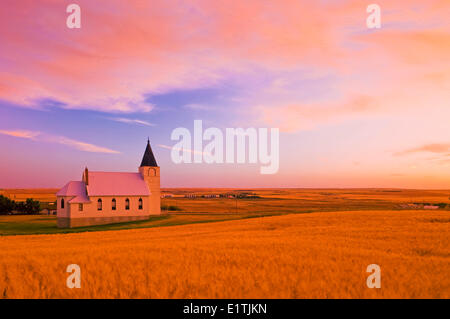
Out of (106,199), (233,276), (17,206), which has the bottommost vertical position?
(17,206)

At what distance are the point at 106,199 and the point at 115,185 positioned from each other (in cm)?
401

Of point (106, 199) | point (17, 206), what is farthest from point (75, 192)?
point (17, 206)

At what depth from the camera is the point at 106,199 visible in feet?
213

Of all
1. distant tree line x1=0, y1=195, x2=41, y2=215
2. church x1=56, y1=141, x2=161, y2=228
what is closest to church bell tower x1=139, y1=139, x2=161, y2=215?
church x1=56, y1=141, x2=161, y2=228

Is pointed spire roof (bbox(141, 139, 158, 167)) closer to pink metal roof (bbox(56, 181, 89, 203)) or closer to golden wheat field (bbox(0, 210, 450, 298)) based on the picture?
pink metal roof (bbox(56, 181, 89, 203))

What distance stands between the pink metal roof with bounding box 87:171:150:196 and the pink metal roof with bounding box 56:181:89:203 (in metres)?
1.71

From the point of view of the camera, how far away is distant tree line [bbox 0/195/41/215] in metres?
84.2

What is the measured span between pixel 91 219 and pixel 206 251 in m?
57.7

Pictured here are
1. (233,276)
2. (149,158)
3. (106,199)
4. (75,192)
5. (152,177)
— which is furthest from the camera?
(149,158)

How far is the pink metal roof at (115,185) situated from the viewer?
65.6m

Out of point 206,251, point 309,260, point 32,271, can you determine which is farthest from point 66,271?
point 309,260

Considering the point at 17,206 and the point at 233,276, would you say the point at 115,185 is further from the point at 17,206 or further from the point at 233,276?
the point at 233,276

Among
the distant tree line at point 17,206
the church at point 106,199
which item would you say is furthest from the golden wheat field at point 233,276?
the distant tree line at point 17,206
